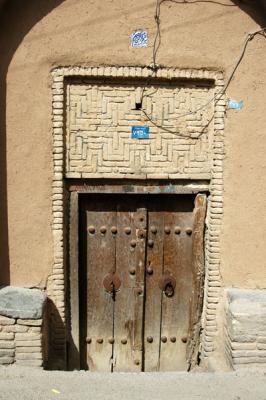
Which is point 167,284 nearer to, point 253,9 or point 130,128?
point 130,128

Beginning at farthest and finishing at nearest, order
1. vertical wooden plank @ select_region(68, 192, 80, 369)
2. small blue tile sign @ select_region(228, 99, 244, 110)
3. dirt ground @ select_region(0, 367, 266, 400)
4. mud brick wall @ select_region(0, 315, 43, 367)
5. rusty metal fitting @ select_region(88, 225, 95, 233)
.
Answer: rusty metal fitting @ select_region(88, 225, 95, 233) < vertical wooden plank @ select_region(68, 192, 80, 369) < small blue tile sign @ select_region(228, 99, 244, 110) < mud brick wall @ select_region(0, 315, 43, 367) < dirt ground @ select_region(0, 367, 266, 400)

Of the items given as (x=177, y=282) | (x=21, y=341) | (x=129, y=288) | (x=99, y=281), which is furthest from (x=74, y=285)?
(x=177, y=282)

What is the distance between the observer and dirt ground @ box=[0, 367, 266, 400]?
12.0ft

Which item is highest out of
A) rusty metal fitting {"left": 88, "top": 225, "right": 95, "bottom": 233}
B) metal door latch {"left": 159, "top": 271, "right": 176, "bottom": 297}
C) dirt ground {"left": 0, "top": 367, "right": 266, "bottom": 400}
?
rusty metal fitting {"left": 88, "top": 225, "right": 95, "bottom": 233}

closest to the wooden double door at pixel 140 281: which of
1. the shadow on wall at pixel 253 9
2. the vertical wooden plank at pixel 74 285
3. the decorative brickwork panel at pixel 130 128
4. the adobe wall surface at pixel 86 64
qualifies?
the vertical wooden plank at pixel 74 285

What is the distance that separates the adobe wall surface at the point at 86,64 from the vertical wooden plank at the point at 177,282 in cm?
52

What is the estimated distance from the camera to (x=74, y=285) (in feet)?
14.7

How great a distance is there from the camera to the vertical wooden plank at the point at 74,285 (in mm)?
4426

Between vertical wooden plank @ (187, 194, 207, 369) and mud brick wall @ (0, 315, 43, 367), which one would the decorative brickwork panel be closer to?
vertical wooden plank @ (187, 194, 207, 369)

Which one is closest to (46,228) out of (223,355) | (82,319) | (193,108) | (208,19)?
(82,319)

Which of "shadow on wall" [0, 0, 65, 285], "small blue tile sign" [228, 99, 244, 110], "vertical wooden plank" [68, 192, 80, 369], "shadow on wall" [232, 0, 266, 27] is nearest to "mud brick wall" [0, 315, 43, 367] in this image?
"vertical wooden plank" [68, 192, 80, 369]

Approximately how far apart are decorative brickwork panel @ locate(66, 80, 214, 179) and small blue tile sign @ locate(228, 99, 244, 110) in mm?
163

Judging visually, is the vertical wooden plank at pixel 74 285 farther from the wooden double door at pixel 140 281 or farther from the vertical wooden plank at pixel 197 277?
the vertical wooden plank at pixel 197 277

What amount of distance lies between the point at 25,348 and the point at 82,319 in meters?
0.75
